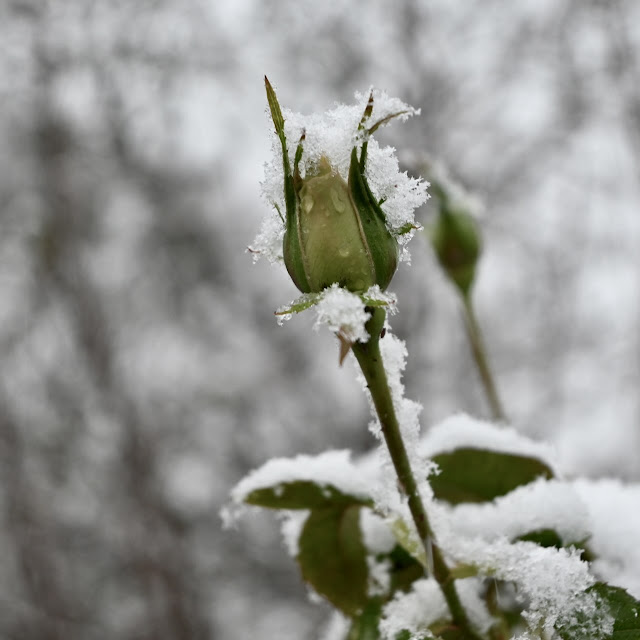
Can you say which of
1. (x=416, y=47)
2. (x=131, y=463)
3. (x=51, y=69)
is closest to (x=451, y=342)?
(x=416, y=47)

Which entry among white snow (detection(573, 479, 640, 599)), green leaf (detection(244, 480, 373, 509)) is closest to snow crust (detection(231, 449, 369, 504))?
green leaf (detection(244, 480, 373, 509))

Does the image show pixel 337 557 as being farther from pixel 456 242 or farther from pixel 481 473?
pixel 456 242

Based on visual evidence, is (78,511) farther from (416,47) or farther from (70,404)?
(416,47)

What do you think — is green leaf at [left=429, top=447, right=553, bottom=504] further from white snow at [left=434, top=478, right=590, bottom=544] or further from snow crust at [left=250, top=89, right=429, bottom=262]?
snow crust at [left=250, top=89, right=429, bottom=262]

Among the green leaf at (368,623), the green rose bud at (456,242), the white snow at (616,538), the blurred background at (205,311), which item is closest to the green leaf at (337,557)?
the green leaf at (368,623)

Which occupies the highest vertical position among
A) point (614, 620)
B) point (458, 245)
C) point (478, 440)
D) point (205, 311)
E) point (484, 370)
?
point (205, 311)

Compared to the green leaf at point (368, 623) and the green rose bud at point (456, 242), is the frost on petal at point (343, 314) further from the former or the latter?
the green rose bud at point (456, 242)

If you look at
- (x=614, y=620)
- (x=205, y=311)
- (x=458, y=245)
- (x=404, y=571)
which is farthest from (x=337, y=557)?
(x=205, y=311)
